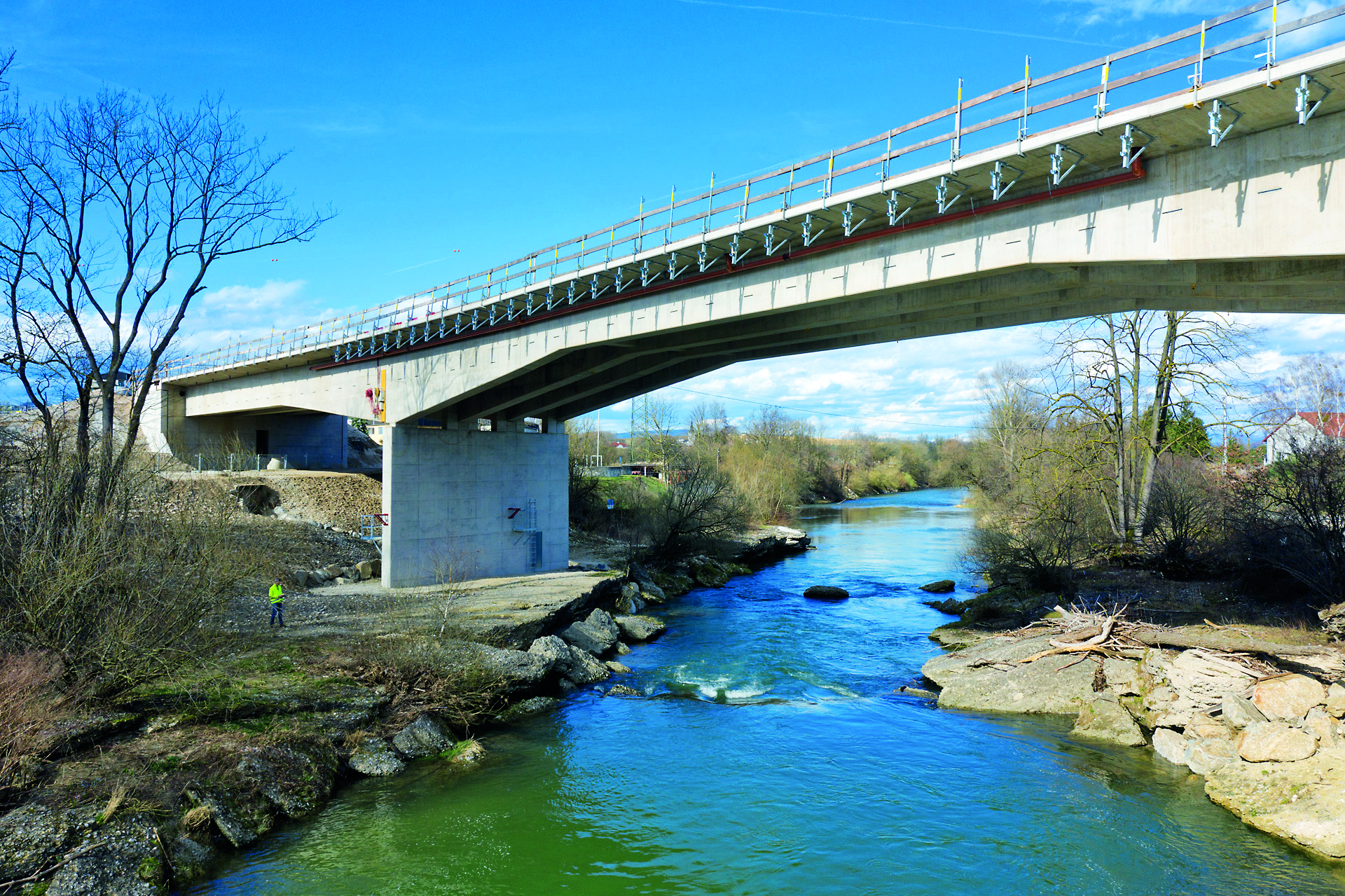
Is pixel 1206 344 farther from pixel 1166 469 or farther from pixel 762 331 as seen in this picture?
pixel 762 331

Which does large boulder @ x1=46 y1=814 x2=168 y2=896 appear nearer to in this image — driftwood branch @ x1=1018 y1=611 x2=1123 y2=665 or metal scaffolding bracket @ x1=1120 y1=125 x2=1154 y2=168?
driftwood branch @ x1=1018 y1=611 x2=1123 y2=665

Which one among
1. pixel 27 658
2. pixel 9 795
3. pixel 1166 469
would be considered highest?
pixel 1166 469

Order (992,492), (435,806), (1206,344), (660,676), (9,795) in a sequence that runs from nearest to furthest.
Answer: (9,795) → (435,806) → (660,676) → (1206,344) → (992,492)

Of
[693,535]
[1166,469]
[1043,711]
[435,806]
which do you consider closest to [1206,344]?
[1166,469]

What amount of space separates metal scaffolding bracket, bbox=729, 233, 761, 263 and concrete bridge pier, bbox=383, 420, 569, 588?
1463 centimetres

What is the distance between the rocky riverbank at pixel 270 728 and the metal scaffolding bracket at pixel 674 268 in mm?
10312

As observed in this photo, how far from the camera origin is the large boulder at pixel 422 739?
14523mm

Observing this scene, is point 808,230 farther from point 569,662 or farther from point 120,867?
point 120,867

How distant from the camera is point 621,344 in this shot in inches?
1086

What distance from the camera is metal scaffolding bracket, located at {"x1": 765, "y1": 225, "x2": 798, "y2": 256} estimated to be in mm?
19969

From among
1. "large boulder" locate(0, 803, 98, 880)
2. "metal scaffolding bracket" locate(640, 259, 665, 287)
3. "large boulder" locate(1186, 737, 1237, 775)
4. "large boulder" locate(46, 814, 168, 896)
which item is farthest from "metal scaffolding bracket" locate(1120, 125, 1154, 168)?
"large boulder" locate(0, 803, 98, 880)

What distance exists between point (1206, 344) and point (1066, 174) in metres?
15.8

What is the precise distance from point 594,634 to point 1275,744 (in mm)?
15826

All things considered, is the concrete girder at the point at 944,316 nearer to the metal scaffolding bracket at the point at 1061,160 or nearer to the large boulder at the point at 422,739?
the metal scaffolding bracket at the point at 1061,160
